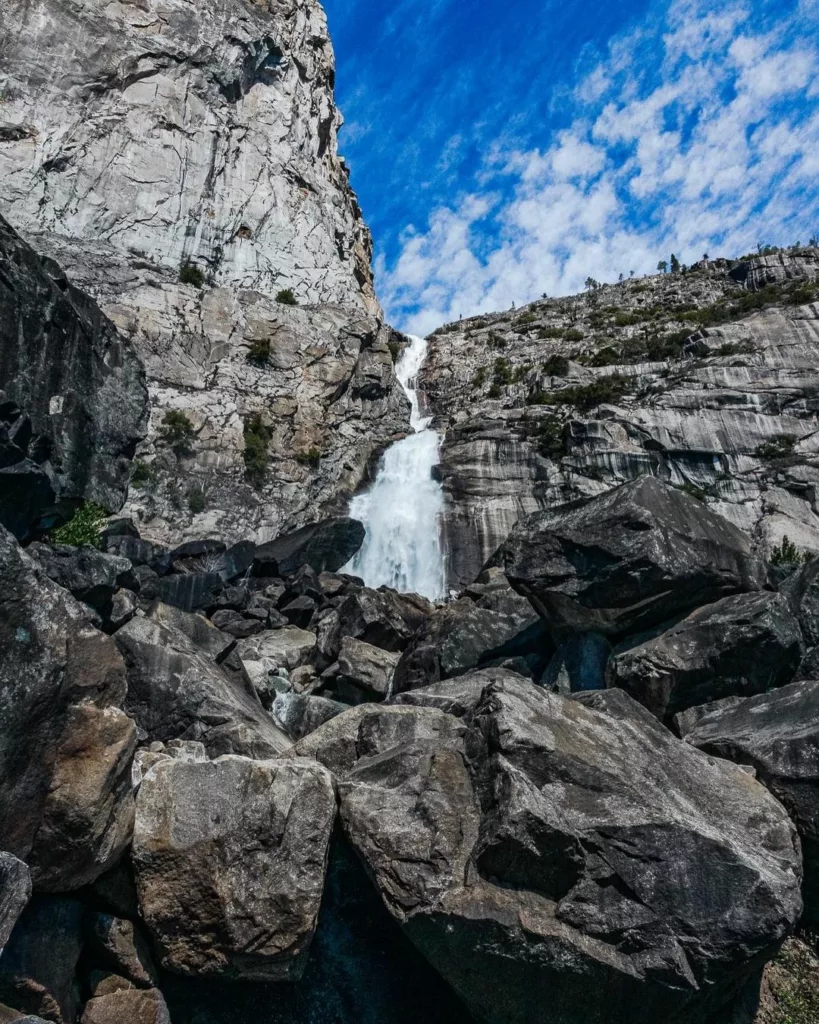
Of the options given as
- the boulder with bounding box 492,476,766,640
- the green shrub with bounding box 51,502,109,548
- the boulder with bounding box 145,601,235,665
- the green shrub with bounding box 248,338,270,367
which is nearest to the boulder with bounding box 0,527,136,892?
the boulder with bounding box 145,601,235,665

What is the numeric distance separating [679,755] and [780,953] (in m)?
2.19

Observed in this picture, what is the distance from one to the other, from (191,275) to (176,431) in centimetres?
1147

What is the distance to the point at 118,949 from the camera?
6109 millimetres

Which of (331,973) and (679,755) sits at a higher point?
(679,755)

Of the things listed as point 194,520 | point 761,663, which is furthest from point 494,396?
point 761,663

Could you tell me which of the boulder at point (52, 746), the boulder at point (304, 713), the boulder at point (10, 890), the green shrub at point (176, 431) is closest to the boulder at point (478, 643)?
the boulder at point (304, 713)

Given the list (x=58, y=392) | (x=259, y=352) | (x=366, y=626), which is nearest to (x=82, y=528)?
(x=58, y=392)

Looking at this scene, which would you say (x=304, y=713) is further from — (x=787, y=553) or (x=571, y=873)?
(x=787, y=553)

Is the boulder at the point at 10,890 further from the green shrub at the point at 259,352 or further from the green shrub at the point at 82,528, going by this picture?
the green shrub at the point at 259,352

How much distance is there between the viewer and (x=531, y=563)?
1414 centimetres

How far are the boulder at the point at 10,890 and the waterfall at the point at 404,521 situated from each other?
96.5ft

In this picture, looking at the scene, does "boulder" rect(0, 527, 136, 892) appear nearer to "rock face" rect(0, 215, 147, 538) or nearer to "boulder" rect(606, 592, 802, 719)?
"boulder" rect(606, 592, 802, 719)

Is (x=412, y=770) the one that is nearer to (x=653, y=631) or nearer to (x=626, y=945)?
(x=626, y=945)

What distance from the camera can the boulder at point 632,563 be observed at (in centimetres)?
1276
